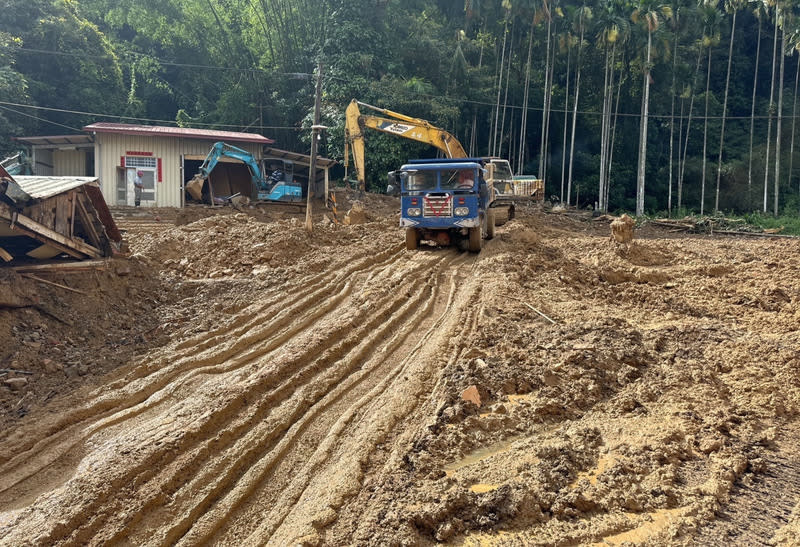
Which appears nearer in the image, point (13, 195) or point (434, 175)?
point (13, 195)

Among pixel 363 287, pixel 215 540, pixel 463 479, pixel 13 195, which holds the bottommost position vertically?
pixel 215 540

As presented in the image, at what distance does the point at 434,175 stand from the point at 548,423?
9626mm

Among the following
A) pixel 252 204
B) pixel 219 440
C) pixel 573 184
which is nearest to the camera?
pixel 219 440

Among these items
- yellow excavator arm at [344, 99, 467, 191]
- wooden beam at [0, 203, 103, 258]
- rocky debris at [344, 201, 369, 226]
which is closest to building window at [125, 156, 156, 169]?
yellow excavator arm at [344, 99, 467, 191]

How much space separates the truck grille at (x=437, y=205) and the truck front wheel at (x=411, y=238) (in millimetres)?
643

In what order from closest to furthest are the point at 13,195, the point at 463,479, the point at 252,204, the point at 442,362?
1. the point at 463,479
2. the point at 442,362
3. the point at 13,195
4. the point at 252,204

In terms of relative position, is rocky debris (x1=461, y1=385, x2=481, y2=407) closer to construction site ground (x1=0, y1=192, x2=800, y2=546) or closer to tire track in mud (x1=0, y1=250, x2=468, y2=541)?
construction site ground (x1=0, y1=192, x2=800, y2=546)

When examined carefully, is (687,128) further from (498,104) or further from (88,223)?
(88,223)

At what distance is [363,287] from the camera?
1153 centimetres

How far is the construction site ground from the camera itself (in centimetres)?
471

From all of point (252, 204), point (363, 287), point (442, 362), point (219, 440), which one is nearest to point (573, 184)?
point (252, 204)

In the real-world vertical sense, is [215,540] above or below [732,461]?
below

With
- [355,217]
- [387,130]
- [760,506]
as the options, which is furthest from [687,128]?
[760,506]

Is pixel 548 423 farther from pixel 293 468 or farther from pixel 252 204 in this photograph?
pixel 252 204
